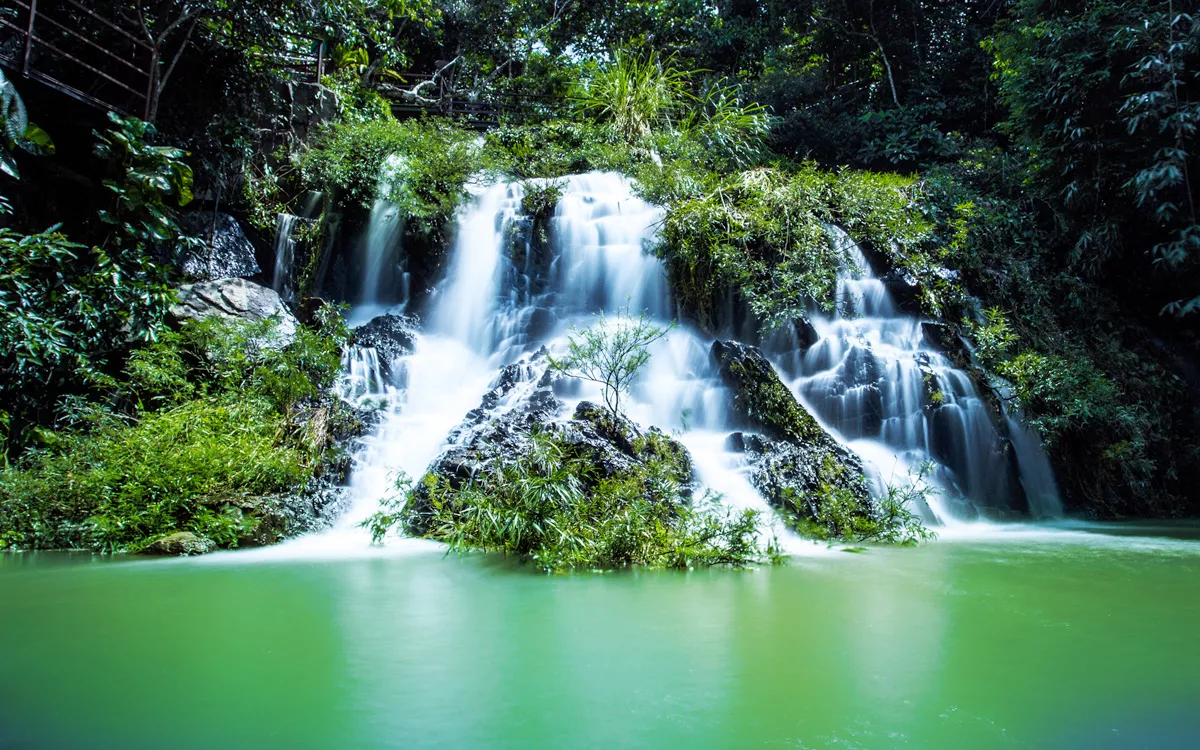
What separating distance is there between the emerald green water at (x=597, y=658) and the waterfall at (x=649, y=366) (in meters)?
1.96

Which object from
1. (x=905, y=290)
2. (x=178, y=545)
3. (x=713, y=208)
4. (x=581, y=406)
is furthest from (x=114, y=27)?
(x=905, y=290)

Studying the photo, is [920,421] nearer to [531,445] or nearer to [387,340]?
[531,445]

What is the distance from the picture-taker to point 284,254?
10203mm

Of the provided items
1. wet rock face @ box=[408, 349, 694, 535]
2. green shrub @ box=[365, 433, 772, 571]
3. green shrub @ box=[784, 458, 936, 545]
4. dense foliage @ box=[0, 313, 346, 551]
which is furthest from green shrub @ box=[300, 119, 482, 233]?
green shrub @ box=[784, 458, 936, 545]

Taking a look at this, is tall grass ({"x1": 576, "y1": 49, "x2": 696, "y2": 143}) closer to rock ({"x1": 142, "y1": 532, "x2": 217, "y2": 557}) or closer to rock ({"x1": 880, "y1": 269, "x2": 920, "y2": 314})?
rock ({"x1": 880, "y1": 269, "x2": 920, "y2": 314})

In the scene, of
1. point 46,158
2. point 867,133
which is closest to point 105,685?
point 46,158

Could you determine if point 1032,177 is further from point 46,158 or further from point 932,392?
point 46,158

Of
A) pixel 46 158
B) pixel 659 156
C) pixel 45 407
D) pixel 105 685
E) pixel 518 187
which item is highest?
pixel 659 156

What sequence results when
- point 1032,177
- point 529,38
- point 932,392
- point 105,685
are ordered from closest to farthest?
point 105,685, point 932,392, point 1032,177, point 529,38

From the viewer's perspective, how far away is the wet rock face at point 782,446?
608 cm

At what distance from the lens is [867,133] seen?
14.9 meters

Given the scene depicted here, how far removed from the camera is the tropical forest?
245cm

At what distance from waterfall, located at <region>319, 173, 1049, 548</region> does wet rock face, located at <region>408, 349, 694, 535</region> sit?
1.35ft

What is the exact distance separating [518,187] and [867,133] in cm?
793
